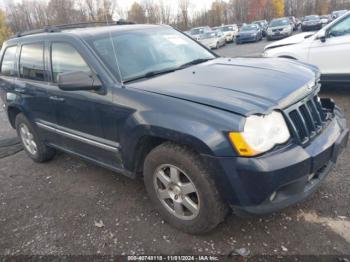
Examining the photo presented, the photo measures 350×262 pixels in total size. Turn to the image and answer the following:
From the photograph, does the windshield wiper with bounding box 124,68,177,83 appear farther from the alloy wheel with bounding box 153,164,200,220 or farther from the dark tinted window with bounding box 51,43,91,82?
the alloy wheel with bounding box 153,164,200,220

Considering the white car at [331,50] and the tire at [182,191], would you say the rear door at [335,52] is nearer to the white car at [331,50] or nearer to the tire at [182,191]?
the white car at [331,50]

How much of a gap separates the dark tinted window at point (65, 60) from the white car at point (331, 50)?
4751 millimetres

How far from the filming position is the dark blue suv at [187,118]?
2.13m

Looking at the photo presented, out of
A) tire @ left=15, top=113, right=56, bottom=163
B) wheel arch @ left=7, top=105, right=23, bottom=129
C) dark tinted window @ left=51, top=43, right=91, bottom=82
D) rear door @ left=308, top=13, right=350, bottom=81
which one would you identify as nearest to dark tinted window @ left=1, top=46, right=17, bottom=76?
wheel arch @ left=7, top=105, right=23, bottom=129

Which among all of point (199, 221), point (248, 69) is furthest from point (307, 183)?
point (248, 69)

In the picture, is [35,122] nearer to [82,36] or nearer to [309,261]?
[82,36]

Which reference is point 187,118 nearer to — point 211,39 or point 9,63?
point 9,63

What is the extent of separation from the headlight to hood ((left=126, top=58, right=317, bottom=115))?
0.24 ft

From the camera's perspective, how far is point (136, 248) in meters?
2.60

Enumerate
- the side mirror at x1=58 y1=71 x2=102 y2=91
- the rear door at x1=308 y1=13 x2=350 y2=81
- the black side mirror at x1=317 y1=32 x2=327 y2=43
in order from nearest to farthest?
the side mirror at x1=58 y1=71 x2=102 y2=91 < the rear door at x1=308 y1=13 x2=350 y2=81 < the black side mirror at x1=317 y1=32 x2=327 y2=43

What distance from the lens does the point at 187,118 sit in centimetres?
223

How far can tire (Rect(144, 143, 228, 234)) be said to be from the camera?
7.56ft

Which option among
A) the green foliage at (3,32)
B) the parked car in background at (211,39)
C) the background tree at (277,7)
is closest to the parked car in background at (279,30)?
the parked car in background at (211,39)

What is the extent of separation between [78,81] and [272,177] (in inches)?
73.5
